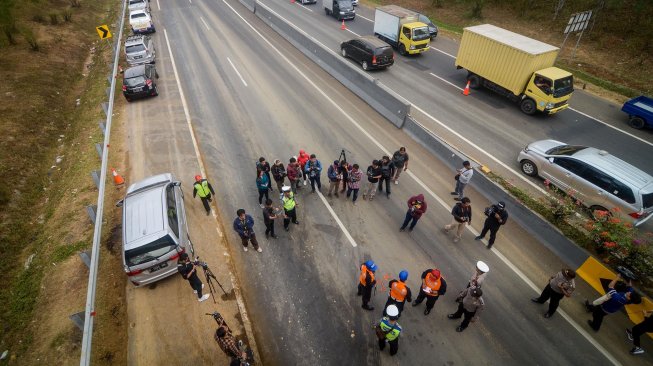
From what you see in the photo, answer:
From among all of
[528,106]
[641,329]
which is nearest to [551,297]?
[641,329]

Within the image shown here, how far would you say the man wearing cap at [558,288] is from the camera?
24.3ft

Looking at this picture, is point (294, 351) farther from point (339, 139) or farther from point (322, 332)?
point (339, 139)

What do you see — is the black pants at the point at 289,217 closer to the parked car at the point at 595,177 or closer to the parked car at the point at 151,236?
the parked car at the point at 151,236

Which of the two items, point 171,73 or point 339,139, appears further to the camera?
point 171,73

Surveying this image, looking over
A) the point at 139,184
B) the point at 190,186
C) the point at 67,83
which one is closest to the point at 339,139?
the point at 190,186

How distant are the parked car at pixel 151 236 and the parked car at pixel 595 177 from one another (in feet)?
42.4

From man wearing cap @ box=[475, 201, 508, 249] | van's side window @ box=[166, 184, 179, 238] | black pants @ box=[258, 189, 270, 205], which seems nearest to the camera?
van's side window @ box=[166, 184, 179, 238]

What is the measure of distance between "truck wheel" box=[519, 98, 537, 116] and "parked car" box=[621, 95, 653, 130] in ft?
13.9

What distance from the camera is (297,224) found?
10852 mm

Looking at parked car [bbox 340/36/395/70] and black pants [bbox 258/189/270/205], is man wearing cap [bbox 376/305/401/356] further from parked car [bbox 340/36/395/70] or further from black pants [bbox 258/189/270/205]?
parked car [bbox 340/36/395/70]

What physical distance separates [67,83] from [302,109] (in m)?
15.5

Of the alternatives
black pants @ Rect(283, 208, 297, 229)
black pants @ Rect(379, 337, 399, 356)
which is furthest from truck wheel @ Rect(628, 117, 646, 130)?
black pants @ Rect(283, 208, 297, 229)

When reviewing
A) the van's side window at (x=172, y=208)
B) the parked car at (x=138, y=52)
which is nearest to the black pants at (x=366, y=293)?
the van's side window at (x=172, y=208)

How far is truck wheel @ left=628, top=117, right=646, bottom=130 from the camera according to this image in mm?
15758
